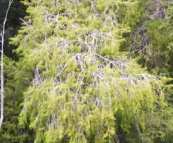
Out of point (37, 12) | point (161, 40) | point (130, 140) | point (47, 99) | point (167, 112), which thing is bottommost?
point (130, 140)

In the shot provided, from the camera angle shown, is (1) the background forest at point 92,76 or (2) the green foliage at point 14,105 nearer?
(1) the background forest at point 92,76

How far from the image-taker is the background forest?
306 cm

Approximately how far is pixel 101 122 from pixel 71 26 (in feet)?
5.13

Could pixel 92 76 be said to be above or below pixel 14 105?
above

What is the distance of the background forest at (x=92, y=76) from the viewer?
3.06 metres

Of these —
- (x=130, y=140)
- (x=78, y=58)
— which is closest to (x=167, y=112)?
(x=130, y=140)

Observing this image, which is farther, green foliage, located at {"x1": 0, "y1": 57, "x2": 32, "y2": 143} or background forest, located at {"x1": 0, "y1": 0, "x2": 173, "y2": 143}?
green foliage, located at {"x1": 0, "y1": 57, "x2": 32, "y2": 143}

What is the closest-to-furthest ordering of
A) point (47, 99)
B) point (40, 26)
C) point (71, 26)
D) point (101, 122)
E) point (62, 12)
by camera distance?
1. point (101, 122)
2. point (47, 99)
3. point (71, 26)
4. point (40, 26)
5. point (62, 12)

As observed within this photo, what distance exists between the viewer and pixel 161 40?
484 cm

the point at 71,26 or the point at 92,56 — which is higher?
the point at 71,26

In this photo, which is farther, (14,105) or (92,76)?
(14,105)

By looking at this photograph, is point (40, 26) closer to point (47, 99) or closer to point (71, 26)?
point (71, 26)

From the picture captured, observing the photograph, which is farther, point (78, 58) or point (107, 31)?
point (107, 31)

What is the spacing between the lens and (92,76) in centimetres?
323
